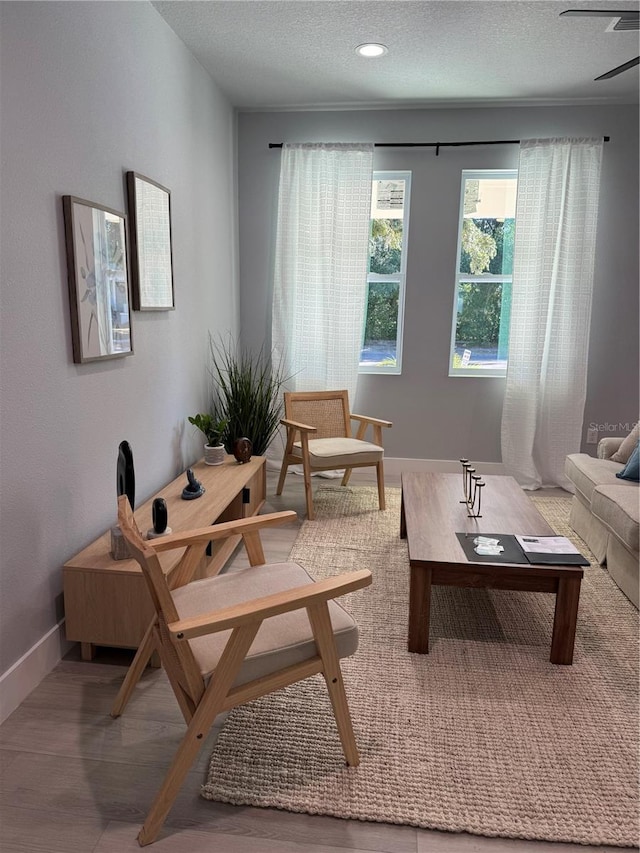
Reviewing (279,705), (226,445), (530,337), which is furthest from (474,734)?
(530,337)

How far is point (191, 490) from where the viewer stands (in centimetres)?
286

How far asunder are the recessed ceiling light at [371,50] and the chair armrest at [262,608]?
2.99 meters

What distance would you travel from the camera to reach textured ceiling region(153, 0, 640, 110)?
2840 millimetres

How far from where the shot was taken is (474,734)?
1829 millimetres

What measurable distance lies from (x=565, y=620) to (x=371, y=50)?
310 centimetres

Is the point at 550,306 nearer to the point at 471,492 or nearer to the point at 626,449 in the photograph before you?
the point at 626,449

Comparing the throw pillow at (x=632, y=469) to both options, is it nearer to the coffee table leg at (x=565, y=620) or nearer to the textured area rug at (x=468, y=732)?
the textured area rug at (x=468, y=732)

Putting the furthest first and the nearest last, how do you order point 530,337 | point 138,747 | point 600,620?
point 530,337, point 600,620, point 138,747

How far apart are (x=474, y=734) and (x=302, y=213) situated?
143 inches

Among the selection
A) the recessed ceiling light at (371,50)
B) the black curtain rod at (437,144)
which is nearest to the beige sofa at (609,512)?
the black curtain rod at (437,144)

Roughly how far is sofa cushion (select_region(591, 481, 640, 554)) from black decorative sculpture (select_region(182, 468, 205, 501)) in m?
1.98

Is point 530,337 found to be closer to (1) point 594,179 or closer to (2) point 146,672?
(1) point 594,179

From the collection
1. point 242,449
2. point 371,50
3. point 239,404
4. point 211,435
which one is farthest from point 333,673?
point 371,50

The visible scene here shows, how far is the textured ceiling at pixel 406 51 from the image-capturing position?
284cm
